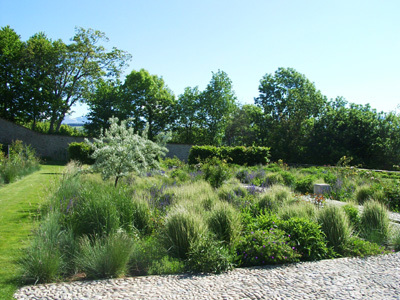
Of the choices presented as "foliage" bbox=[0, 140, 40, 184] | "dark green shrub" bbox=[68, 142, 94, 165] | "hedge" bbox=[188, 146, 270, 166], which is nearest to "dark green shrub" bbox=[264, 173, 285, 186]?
"hedge" bbox=[188, 146, 270, 166]

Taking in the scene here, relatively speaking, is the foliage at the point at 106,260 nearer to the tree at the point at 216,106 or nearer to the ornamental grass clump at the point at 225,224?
the ornamental grass clump at the point at 225,224

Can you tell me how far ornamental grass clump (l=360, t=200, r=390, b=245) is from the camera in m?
4.51

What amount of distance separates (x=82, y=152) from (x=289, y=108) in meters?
Result: 17.4

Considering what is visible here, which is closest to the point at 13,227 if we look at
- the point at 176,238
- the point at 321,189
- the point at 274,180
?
the point at 176,238

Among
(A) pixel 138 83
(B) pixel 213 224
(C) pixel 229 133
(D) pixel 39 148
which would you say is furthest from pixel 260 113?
(B) pixel 213 224

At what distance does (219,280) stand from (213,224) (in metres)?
1.23

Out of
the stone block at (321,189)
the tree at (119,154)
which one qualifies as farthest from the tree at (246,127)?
the tree at (119,154)

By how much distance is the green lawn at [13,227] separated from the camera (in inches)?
121

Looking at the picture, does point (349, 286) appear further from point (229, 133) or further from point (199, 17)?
point (229, 133)

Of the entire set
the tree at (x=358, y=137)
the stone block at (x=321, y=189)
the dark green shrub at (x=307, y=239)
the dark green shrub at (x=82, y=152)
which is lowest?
the dark green shrub at (x=307, y=239)

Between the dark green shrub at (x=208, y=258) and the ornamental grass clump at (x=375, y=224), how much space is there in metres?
2.44

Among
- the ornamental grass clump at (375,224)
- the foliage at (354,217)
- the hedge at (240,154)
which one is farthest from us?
the hedge at (240,154)

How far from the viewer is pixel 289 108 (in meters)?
25.6

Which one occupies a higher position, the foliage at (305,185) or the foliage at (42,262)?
the foliage at (305,185)
